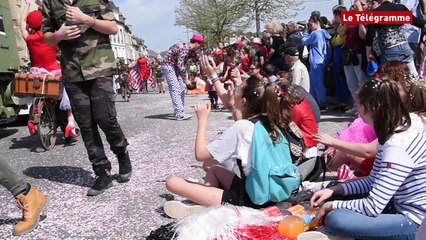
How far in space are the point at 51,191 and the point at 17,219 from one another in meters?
0.70

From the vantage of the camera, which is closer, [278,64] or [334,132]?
[334,132]

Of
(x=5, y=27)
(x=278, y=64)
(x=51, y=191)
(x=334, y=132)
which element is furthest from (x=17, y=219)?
(x=278, y=64)

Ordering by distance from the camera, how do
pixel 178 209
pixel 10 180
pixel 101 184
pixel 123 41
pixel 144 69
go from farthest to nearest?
pixel 123 41, pixel 144 69, pixel 101 184, pixel 178 209, pixel 10 180

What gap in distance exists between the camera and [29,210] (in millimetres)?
3156

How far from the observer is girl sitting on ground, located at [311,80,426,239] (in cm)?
227

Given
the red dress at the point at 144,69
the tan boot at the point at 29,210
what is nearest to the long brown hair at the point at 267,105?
the tan boot at the point at 29,210

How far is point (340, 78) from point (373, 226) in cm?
634

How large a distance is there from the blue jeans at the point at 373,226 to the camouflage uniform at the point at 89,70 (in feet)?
7.26

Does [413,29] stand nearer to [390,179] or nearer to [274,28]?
[274,28]

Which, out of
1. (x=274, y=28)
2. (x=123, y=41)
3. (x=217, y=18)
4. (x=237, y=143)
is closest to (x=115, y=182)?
(x=237, y=143)

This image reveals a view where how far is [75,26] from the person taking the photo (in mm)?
3641

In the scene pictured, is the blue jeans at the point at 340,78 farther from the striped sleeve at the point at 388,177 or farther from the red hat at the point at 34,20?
the striped sleeve at the point at 388,177

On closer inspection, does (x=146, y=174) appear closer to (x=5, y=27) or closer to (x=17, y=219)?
(x=17, y=219)

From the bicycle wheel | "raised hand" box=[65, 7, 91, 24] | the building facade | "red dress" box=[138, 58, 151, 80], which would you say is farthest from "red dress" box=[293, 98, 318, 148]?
the building facade
